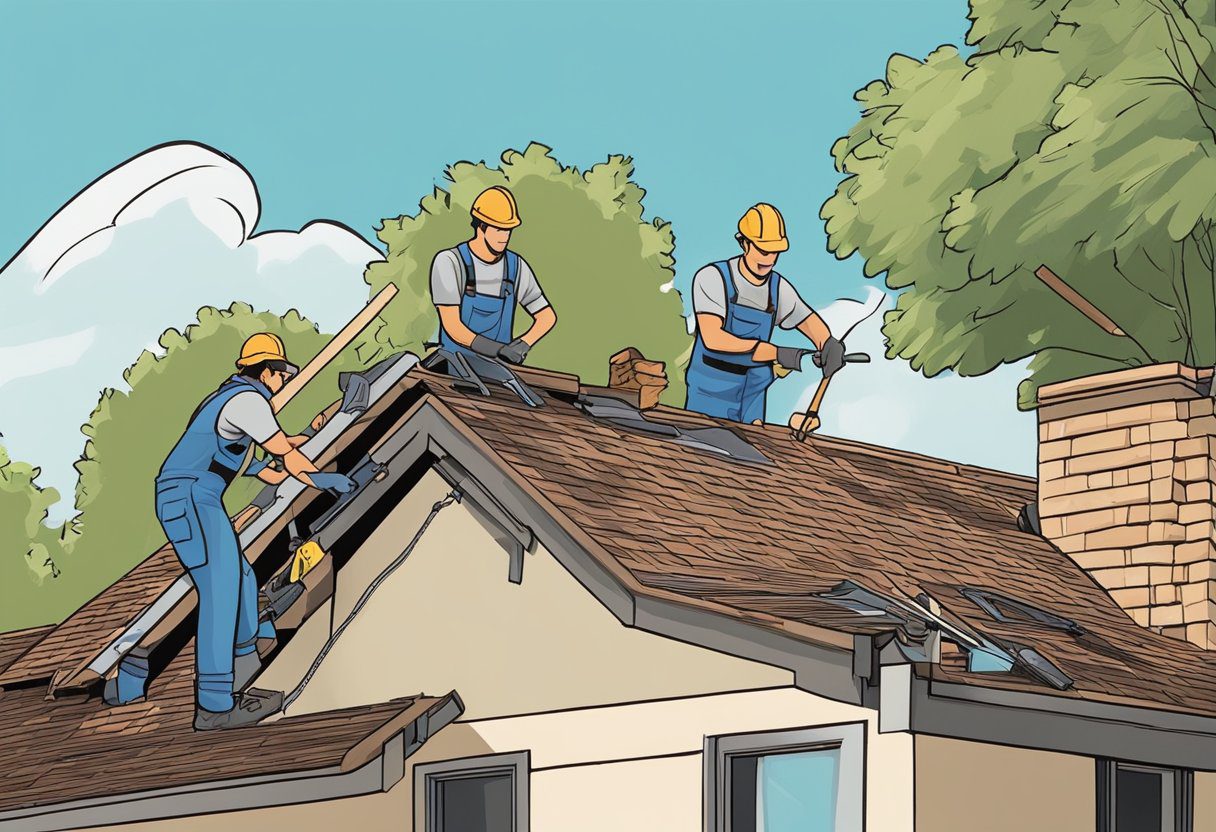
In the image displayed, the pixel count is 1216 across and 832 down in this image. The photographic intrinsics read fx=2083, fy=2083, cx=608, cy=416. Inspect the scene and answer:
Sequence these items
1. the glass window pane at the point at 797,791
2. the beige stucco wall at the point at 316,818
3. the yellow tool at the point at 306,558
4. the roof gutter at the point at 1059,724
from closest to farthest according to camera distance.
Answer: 1. the roof gutter at the point at 1059,724
2. the glass window pane at the point at 797,791
3. the beige stucco wall at the point at 316,818
4. the yellow tool at the point at 306,558

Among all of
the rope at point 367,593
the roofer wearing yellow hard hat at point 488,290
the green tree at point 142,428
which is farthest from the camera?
the green tree at point 142,428

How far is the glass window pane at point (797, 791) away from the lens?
11.1 meters

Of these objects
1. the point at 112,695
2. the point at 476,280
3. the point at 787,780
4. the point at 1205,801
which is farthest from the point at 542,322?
the point at 1205,801

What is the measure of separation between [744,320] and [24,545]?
126ft

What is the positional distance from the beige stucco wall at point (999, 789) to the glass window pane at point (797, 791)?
0.55 meters

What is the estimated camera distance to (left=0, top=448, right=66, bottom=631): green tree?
5072 centimetres

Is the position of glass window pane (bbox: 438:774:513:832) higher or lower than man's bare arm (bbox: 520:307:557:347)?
lower

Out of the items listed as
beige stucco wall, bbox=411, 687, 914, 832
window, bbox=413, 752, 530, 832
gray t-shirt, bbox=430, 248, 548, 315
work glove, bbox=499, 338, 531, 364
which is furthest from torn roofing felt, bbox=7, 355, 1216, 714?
window, bbox=413, 752, 530, 832

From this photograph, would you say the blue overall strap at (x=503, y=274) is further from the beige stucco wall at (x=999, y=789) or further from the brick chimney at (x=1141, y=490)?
the beige stucco wall at (x=999, y=789)

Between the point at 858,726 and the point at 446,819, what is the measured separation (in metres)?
3.20

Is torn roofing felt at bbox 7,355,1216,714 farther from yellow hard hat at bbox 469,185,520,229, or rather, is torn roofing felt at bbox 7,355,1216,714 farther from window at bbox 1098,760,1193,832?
yellow hard hat at bbox 469,185,520,229

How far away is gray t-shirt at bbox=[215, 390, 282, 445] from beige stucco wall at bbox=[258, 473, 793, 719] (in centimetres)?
107

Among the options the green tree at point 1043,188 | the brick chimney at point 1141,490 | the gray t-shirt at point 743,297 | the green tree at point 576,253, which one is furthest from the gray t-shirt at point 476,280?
the green tree at point 576,253

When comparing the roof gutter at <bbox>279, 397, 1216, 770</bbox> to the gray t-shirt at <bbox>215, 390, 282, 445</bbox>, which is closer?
the roof gutter at <bbox>279, 397, 1216, 770</bbox>
